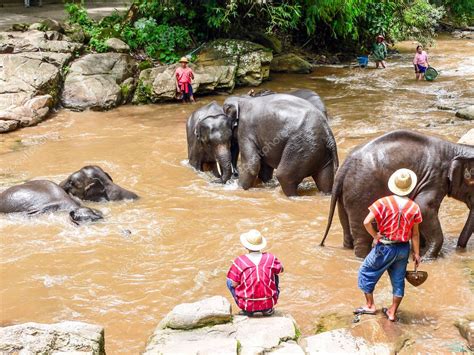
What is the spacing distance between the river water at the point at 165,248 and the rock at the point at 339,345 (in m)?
0.34

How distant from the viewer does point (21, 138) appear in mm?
12000

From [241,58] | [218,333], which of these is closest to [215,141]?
[218,333]

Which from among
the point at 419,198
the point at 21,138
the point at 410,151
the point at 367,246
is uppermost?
the point at 410,151

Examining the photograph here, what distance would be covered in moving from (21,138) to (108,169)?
2845 mm

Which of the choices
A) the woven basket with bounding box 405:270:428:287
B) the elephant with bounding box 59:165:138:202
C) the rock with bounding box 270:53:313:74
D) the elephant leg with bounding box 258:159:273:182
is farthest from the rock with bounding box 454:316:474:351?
the rock with bounding box 270:53:313:74

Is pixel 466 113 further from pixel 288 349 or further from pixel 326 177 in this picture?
pixel 288 349

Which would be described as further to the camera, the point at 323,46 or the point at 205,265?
the point at 323,46

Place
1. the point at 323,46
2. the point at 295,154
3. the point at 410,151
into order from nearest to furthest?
the point at 410,151, the point at 295,154, the point at 323,46

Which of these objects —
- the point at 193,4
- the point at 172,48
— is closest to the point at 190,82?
the point at 172,48

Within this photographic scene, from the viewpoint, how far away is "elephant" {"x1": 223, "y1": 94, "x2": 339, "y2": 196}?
814 centimetres

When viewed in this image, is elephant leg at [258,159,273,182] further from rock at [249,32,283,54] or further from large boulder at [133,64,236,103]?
rock at [249,32,283,54]

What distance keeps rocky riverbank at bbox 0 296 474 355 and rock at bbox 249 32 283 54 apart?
47.2 ft

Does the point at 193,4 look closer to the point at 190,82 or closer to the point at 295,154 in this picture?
the point at 190,82

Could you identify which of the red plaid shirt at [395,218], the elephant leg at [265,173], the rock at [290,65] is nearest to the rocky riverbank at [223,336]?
the red plaid shirt at [395,218]
